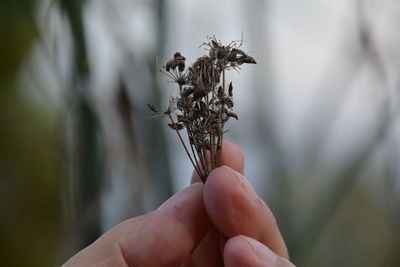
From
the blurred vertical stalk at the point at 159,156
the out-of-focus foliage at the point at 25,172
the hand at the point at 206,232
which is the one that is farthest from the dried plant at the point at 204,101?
the out-of-focus foliage at the point at 25,172

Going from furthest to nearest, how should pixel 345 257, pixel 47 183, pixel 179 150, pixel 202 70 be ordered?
pixel 47 183 < pixel 345 257 < pixel 179 150 < pixel 202 70

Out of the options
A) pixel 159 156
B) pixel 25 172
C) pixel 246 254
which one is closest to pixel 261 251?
pixel 246 254

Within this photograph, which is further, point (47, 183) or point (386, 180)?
point (47, 183)

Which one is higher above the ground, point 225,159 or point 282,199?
point 225,159

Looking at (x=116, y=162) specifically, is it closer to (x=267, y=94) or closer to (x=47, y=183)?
(x=267, y=94)

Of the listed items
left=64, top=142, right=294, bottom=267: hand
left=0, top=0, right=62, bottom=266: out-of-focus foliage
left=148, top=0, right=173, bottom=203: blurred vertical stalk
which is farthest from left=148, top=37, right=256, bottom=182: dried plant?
left=0, top=0, right=62, bottom=266: out-of-focus foliage

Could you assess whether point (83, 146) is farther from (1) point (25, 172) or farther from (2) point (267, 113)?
(1) point (25, 172)

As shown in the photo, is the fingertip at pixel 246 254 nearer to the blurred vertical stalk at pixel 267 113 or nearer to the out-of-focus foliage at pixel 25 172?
the blurred vertical stalk at pixel 267 113

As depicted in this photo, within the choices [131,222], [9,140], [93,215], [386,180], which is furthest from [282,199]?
[9,140]
